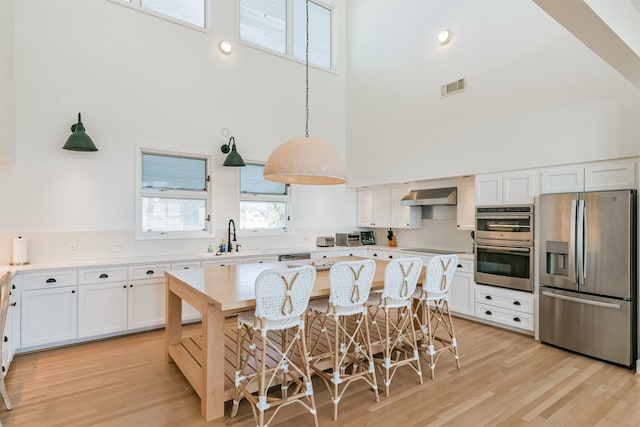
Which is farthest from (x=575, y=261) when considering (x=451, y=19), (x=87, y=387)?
(x=87, y=387)

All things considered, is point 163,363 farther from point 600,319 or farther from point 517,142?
point 517,142

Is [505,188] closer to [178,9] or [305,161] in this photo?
[305,161]

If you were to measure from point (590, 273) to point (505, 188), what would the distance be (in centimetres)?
128

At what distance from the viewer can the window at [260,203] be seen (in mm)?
5457

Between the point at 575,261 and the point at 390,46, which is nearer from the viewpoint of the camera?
the point at 575,261

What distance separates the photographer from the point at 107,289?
387cm

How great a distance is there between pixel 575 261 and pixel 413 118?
117 inches

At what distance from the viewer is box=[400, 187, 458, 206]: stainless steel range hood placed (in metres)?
5.05

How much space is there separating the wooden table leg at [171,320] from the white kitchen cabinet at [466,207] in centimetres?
381

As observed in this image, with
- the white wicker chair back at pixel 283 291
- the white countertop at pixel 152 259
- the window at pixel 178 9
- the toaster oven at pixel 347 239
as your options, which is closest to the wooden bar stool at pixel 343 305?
the white wicker chair back at pixel 283 291

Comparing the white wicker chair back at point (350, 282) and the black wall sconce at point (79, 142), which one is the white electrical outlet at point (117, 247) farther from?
the white wicker chair back at point (350, 282)

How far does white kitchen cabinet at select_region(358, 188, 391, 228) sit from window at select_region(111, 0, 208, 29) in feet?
12.6

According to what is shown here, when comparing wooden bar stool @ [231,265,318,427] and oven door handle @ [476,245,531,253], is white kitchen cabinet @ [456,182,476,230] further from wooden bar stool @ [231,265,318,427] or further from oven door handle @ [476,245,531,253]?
wooden bar stool @ [231,265,318,427]

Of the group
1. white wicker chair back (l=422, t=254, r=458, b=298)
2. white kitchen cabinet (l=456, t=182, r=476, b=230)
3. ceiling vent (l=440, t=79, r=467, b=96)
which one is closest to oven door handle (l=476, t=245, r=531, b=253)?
white kitchen cabinet (l=456, t=182, r=476, b=230)
